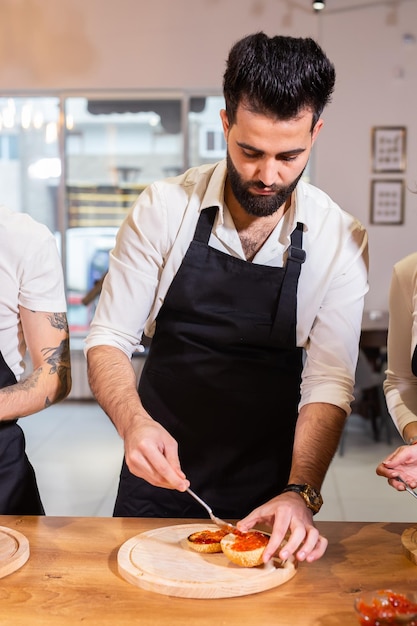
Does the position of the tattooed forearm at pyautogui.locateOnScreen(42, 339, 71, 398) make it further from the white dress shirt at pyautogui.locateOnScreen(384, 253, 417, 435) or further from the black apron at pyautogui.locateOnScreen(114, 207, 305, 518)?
the white dress shirt at pyautogui.locateOnScreen(384, 253, 417, 435)

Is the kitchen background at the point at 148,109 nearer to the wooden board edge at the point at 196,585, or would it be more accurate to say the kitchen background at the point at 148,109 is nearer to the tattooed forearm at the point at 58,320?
the tattooed forearm at the point at 58,320

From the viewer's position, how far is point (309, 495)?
66.6 inches

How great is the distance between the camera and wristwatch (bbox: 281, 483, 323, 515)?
65.8 inches

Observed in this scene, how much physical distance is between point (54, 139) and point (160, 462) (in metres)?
6.48

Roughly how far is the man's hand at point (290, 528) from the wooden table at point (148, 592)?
0.16 feet

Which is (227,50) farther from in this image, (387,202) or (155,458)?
(155,458)

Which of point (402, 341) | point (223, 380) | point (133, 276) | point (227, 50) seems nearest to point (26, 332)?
point (133, 276)

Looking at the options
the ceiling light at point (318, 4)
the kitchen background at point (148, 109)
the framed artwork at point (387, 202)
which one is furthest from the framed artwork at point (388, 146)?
the ceiling light at point (318, 4)

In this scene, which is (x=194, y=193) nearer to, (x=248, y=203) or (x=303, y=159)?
(x=248, y=203)

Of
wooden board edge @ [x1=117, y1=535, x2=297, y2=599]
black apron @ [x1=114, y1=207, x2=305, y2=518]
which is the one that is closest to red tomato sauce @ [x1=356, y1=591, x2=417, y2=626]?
wooden board edge @ [x1=117, y1=535, x2=297, y2=599]

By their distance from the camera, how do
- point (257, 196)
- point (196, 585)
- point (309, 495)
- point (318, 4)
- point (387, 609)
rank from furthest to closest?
point (318, 4)
point (257, 196)
point (309, 495)
point (196, 585)
point (387, 609)

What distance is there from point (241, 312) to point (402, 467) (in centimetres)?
63

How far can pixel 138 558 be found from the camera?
148 cm

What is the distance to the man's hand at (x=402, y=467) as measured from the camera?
1587 millimetres
